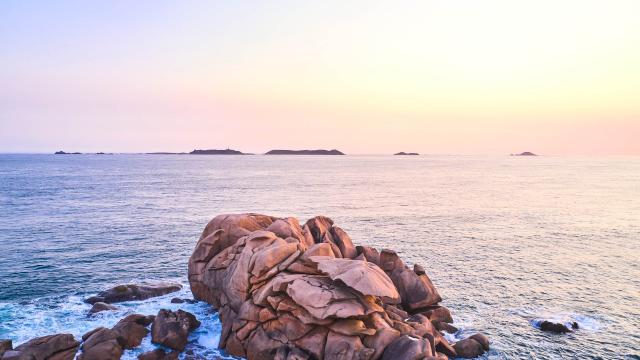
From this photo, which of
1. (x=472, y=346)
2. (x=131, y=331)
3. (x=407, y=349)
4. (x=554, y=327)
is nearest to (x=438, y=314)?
(x=472, y=346)

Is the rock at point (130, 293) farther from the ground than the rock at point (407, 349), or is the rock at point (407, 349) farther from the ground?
the rock at point (407, 349)

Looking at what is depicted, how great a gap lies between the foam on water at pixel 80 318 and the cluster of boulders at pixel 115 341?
1.99 feet

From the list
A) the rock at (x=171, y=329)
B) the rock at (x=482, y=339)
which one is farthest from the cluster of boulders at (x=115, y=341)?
the rock at (x=482, y=339)

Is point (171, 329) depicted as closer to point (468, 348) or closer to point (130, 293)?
point (130, 293)

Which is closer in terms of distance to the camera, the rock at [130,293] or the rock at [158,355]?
the rock at [158,355]

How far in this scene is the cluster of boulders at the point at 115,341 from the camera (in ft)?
83.6

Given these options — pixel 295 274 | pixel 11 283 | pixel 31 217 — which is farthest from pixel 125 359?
pixel 31 217

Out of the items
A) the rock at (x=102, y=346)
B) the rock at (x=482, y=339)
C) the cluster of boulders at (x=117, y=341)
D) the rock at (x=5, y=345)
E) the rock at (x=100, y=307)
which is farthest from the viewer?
the rock at (x=100, y=307)

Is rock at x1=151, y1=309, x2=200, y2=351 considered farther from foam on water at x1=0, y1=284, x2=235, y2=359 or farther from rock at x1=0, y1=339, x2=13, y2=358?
rock at x1=0, y1=339, x2=13, y2=358

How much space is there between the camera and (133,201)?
95.4 metres

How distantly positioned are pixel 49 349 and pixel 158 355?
6.12 metres

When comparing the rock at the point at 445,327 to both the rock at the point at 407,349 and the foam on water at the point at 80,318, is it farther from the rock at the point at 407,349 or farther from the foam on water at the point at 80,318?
the foam on water at the point at 80,318

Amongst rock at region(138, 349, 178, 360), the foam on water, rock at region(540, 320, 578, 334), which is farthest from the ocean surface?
rock at region(138, 349, 178, 360)

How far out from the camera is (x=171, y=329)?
28938 millimetres
